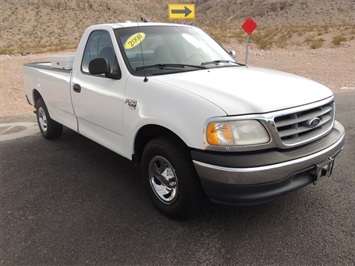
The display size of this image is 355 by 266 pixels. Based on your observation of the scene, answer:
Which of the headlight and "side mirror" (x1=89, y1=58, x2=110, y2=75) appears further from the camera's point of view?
"side mirror" (x1=89, y1=58, x2=110, y2=75)

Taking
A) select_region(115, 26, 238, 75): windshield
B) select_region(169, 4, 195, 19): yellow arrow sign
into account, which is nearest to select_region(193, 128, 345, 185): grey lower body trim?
select_region(115, 26, 238, 75): windshield

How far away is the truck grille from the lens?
105 inches

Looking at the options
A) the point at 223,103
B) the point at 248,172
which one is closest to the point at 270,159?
the point at 248,172

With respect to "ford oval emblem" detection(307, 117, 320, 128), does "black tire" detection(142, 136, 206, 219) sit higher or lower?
lower

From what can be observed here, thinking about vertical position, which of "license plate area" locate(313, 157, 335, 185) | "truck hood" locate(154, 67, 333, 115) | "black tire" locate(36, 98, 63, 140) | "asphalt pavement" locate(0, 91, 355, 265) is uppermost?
"truck hood" locate(154, 67, 333, 115)

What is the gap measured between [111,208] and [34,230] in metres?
0.75

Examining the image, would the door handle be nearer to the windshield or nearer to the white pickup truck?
the white pickup truck

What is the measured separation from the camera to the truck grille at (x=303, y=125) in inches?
105

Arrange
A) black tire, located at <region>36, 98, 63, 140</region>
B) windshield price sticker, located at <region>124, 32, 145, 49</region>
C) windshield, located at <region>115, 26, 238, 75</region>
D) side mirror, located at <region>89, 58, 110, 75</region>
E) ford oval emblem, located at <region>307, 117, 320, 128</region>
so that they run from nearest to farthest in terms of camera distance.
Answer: ford oval emblem, located at <region>307, 117, 320, 128</region>
side mirror, located at <region>89, 58, 110, 75</region>
windshield, located at <region>115, 26, 238, 75</region>
windshield price sticker, located at <region>124, 32, 145, 49</region>
black tire, located at <region>36, 98, 63, 140</region>

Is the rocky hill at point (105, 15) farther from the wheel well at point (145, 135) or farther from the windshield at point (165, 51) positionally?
the wheel well at point (145, 135)

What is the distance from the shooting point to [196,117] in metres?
2.67

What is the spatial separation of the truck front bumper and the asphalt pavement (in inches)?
18.8

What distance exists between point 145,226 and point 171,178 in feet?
1.68

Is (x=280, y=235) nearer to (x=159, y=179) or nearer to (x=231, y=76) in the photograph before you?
(x=159, y=179)
